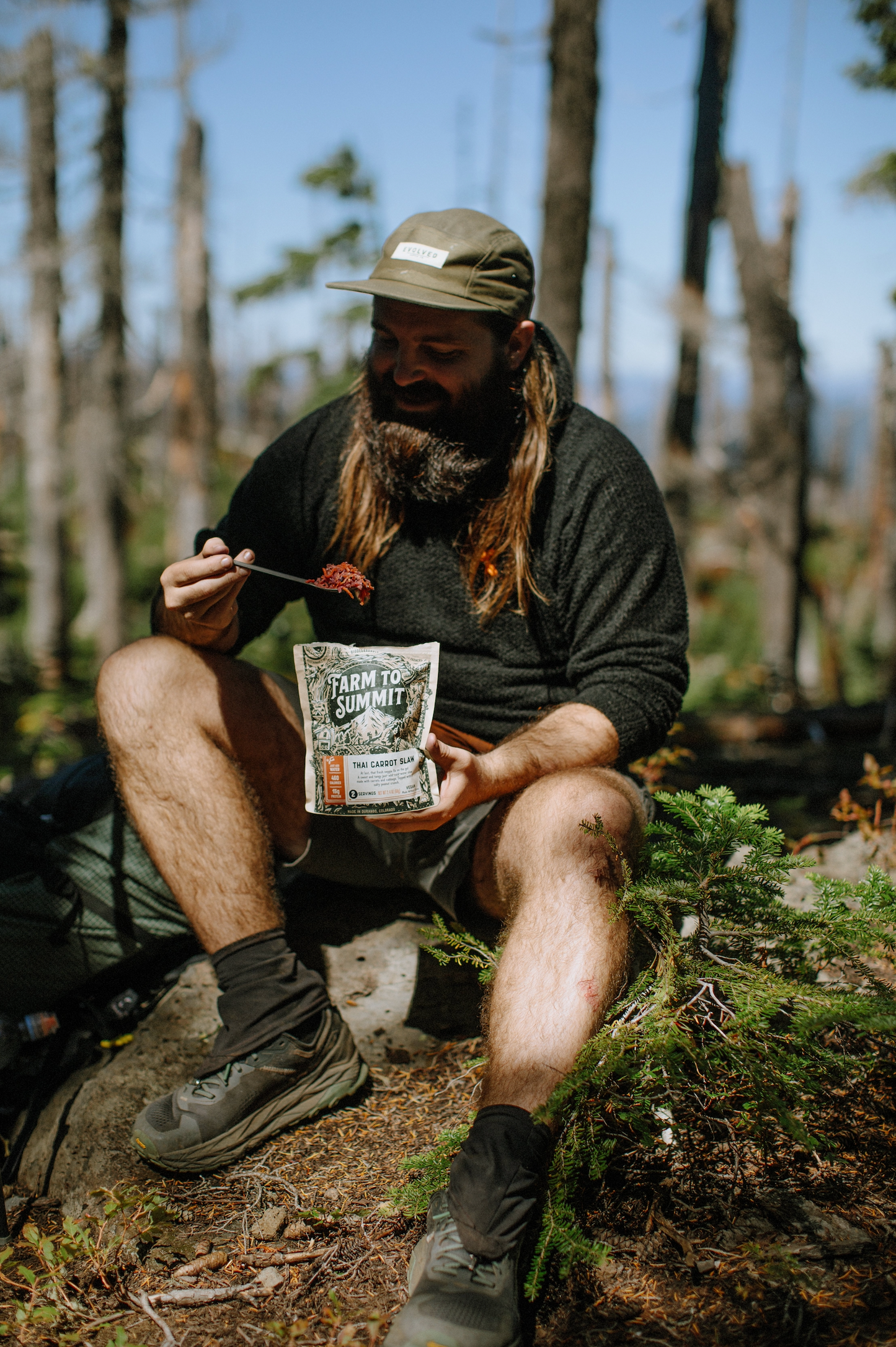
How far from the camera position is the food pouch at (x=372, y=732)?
6.20 feet

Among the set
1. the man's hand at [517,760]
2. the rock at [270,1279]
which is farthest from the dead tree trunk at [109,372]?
the rock at [270,1279]

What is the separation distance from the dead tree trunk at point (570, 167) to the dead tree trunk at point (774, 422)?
5352mm

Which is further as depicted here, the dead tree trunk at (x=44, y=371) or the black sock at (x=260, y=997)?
the dead tree trunk at (x=44, y=371)

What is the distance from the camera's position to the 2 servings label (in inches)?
74.2

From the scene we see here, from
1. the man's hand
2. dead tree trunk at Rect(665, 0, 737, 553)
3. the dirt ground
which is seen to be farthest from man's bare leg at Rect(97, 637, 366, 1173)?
dead tree trunk at Rect(665, 0, 737, 553)

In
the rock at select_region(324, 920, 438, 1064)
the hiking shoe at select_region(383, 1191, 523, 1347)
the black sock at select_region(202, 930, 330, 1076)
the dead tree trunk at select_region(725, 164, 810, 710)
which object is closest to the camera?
the hiking shoe at select_region(383, 1191, 523, 1347)

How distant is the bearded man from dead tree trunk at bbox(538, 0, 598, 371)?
2.49 meters

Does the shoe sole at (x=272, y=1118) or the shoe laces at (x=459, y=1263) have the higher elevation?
the shoe laces at (x=459, y=1263)

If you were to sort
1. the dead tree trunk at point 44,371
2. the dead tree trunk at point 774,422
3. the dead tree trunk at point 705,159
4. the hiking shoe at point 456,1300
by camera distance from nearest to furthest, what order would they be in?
1. the hiking shoe at point 456,1300
2. the dead tree trunk at point 774,422
3. the dead tree trunk at point 705,159
4. the dead tree trunk at point 44,371

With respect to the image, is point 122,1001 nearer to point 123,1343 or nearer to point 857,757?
point 123,1343

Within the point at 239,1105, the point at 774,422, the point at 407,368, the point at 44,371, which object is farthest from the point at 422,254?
the point at 44,371

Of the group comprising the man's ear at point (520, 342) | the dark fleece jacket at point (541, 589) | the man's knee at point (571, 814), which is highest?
the man's ear at point (520, 342)

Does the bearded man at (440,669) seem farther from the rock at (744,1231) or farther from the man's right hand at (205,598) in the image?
the rock at (744,1231)

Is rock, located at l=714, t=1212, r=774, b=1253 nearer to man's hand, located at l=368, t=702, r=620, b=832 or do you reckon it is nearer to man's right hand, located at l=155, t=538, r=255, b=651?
man's hand, located at l=368, t=702, r=620, b=832
